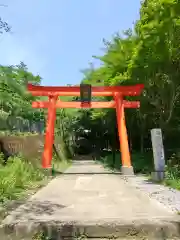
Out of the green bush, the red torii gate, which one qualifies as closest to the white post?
the green bush

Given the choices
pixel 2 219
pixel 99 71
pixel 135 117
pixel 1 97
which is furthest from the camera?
pixel 135 117

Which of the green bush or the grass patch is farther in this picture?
the grass patch

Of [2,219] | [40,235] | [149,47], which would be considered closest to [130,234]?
[40,235]

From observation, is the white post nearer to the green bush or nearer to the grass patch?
the grass patch

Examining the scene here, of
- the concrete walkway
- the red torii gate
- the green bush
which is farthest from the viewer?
the red torii gate

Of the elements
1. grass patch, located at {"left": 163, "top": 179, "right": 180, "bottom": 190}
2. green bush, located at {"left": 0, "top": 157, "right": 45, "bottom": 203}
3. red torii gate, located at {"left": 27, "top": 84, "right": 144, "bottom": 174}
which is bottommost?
grass patch, located at {"left": 163, "top": 179, "right": 180, "bottom": 190}

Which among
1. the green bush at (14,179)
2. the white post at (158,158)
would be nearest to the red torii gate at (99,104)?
the green bush at (14,179)

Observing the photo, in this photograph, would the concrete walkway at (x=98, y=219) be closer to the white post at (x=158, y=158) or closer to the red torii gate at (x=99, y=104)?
the white post at (x=158, y=158)

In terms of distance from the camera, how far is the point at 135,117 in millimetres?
25250

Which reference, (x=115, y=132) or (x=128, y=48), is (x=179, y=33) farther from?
(x=115, y=132)

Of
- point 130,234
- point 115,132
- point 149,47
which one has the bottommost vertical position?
point 130,234

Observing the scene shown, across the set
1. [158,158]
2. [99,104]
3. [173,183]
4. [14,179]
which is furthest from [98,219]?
[99,104]

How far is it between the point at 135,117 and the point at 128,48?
8.05 meters

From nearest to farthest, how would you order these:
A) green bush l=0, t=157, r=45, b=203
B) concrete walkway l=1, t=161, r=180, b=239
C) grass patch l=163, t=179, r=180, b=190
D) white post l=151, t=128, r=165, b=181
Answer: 1. concrete walkway l=1, t=161, r=180, b=239
2. green bush l=0, t=157, r=45, b=203
3. grass patch l=163, t=179, r=180, b=190
4. white post l=151, t=128, r=165, b=181
